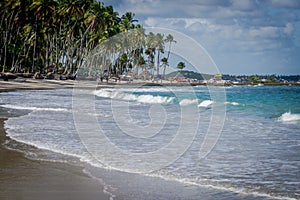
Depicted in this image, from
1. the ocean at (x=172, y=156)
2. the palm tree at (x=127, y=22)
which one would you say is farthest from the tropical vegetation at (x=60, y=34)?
the ocean at (x=172, y=156)

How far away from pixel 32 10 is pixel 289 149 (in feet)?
170

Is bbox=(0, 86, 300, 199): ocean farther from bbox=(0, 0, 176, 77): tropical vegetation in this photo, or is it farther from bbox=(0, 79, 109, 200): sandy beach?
bbox=(0, 0, 176, 77): tropical vegetation

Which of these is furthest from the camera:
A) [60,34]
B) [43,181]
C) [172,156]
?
[60,34]

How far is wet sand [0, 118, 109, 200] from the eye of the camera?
219 inches

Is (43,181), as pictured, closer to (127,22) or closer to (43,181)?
(43,181)

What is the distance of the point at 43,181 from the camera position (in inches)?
249

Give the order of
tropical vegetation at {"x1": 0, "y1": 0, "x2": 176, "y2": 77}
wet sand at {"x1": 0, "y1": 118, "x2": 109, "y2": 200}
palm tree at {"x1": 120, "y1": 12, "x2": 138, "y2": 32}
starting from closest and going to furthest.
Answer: wet sand at {"x1": 0, "y1": 118, "x2": 109, "y2": 200}, tropical vegetation at {"x1": 0, "y1": 0, "x2": 176, "y2": 77}, palm tree at {"x1": 120, "y1": 12, "x2": 138, "y2": 32}

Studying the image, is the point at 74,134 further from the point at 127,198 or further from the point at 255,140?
the point at 127,198

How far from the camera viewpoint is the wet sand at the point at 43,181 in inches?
219

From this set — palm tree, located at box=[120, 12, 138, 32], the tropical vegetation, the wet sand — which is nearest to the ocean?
the wet sand

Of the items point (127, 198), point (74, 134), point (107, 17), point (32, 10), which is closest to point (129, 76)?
point (107, 17)

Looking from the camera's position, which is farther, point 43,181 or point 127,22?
point 127,22

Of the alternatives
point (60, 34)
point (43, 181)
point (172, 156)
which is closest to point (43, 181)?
point (43, 181)

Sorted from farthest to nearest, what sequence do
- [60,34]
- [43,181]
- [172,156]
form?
1. [60,34]
2. [172,156]
3. [43,181]
